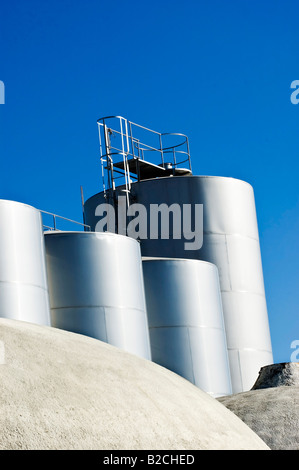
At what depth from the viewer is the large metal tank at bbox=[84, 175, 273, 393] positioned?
31.4m

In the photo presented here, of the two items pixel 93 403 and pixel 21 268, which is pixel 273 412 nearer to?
pixel 21 268

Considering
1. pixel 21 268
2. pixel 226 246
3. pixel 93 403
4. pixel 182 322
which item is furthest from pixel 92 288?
pixel 93 403

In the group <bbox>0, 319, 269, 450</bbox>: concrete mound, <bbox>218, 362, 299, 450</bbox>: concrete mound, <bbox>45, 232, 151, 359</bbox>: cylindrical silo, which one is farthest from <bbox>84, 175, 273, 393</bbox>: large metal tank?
<bbox>0, 319, 269, 450</bbox>: concrete mound

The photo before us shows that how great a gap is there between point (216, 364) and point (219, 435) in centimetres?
1690

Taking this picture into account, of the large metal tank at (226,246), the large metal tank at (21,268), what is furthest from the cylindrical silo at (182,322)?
the large metal tank at (21,268)

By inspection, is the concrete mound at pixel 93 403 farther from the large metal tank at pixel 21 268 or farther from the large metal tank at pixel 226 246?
the large metal tank at pixel 226 246

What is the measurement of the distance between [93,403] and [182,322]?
659 inches

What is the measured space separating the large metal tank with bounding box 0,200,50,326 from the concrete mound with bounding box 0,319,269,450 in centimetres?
823

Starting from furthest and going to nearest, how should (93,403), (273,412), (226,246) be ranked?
(226,246)
(273,412)
(93,403)

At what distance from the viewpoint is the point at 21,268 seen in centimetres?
2175

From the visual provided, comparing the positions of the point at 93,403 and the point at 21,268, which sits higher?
the point at 21,268
